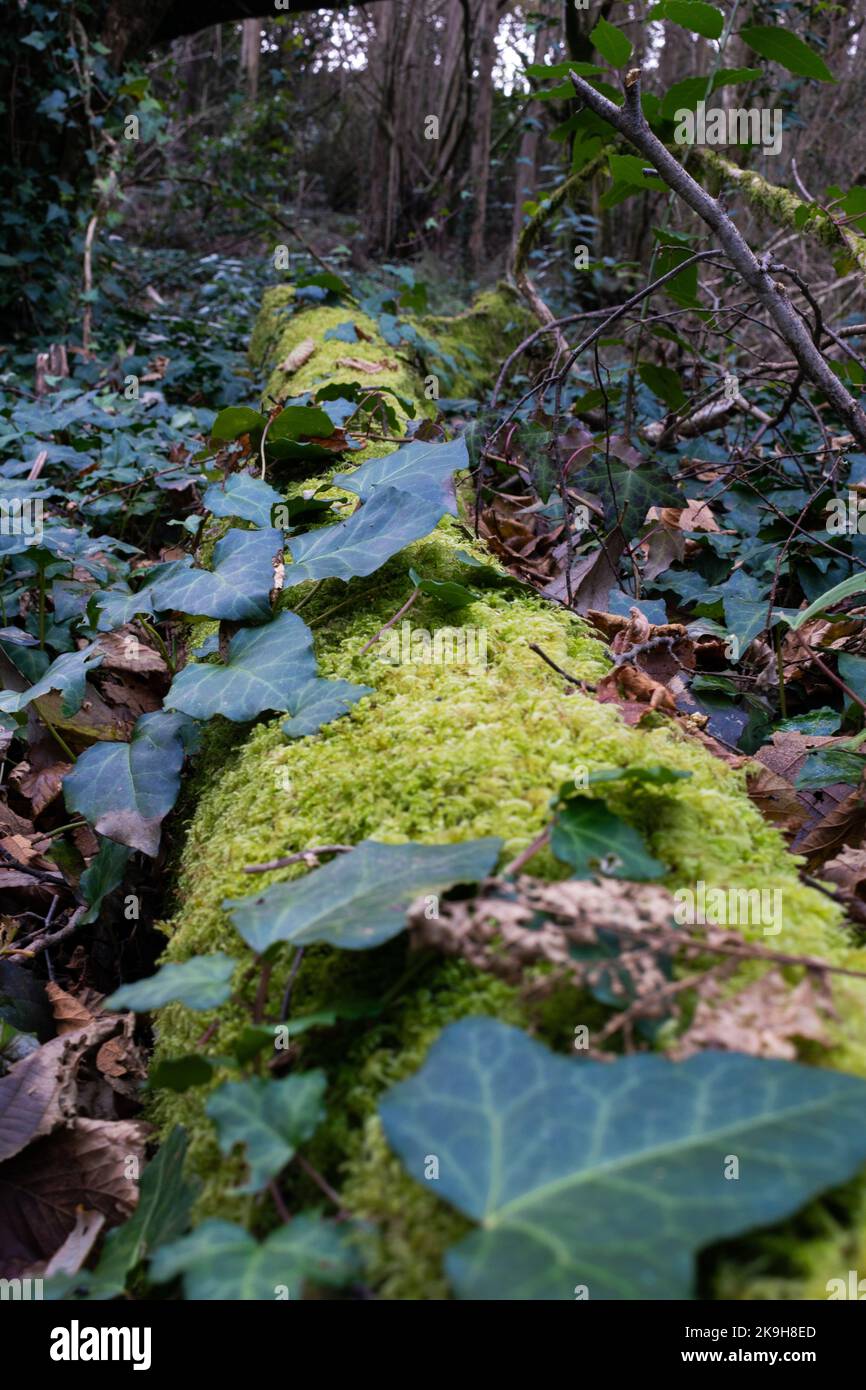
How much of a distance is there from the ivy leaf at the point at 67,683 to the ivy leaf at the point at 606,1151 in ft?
4.32

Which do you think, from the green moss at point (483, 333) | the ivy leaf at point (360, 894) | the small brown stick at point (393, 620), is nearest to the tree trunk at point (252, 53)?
the green moss at point (483, 333)

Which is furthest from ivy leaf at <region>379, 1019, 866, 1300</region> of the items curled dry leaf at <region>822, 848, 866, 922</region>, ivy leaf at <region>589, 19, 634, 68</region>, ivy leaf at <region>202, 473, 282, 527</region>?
ivy leaf at <region>589, 19, 634, 68</region>

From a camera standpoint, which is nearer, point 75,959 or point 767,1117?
point 767,1117

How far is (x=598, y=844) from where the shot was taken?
97 cm

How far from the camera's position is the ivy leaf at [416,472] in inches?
76.9

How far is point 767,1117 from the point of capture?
654 millimetres

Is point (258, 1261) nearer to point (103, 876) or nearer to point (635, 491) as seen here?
point (103, 876)

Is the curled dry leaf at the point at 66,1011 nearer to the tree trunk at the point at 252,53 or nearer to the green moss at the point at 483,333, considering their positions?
the green moss at the point at 483,333

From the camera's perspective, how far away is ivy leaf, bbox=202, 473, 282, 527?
80.0 inches

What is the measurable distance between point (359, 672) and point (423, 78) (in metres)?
12.5

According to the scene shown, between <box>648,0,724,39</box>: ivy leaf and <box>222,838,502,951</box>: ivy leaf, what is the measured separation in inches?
83.6

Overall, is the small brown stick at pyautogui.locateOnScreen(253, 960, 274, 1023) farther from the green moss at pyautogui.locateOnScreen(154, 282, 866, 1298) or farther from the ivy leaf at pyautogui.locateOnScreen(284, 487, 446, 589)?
the ivy leaf at pyautogui.locateOnScreen(284, 487, 446, 589)
